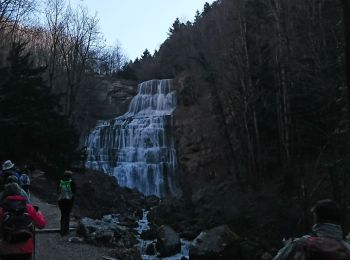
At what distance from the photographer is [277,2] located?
909 inches

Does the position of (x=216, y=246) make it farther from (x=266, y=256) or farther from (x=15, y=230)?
(x=15, y=230)

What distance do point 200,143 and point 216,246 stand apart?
958 inches

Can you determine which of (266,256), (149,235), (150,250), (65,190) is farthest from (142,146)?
(65,190)

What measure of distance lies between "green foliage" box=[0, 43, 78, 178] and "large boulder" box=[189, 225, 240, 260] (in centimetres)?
840

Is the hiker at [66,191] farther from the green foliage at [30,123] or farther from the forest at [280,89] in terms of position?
the forest at [280,89]

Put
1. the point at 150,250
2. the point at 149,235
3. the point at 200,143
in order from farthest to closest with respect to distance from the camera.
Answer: the point at 200,143 → the point at 149,235 → the point at 150,250

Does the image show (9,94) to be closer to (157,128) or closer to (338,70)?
(338,70)

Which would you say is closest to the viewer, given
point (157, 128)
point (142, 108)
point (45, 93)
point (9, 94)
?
point (9, 94)

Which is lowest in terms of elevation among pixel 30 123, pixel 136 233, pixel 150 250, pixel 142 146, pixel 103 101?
pixel 136 233

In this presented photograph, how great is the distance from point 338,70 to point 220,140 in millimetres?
17715

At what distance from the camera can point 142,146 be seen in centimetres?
4275

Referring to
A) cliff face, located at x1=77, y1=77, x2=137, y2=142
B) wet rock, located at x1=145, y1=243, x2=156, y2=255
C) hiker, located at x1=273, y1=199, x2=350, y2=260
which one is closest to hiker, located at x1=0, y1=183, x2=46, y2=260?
hiker, located at x1=273, y1=199, x2=350, y2=260

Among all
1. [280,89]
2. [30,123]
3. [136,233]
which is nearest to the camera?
[30,123]

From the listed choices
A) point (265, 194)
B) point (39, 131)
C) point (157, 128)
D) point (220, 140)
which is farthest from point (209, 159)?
point (39, 131)
